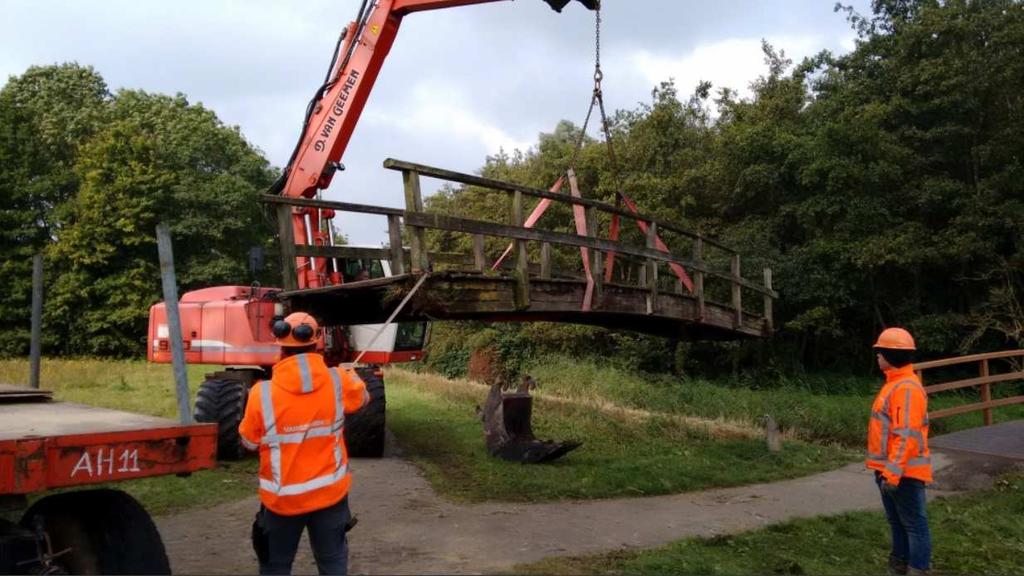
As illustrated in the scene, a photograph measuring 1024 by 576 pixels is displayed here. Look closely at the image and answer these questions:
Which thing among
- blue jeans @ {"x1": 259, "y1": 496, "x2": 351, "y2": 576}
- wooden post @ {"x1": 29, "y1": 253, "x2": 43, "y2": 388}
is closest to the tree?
wooden post @ {"x1": 29, "y1": 253, "x2": 43, "y2": 388}

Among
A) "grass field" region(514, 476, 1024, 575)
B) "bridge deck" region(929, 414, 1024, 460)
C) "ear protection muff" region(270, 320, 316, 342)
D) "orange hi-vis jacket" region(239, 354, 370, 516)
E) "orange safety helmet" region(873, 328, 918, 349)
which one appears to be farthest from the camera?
"bridge deck" region(929, 414, 1024, 460)

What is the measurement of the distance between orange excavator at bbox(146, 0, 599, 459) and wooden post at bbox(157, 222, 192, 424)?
5201mm

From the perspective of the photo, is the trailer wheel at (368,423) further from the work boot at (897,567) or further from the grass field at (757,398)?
the grass field at (757,398)

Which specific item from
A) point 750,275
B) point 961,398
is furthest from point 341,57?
point 961,398

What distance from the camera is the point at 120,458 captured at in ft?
13.3

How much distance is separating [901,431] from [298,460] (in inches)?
157

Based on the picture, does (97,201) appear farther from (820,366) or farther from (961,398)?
(961,398)

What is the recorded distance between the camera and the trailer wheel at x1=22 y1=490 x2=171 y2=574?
4.20 m

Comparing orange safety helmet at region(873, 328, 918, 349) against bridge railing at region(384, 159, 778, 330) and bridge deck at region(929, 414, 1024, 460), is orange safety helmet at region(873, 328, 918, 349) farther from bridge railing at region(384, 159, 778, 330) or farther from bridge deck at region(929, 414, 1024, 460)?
bridge deck at region(929, 414, 1024, 460)

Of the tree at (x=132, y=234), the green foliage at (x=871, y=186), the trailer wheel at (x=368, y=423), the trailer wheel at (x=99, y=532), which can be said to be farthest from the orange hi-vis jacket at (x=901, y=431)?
the tree at (x=132, y=234)

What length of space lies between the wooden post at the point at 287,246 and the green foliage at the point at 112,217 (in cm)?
3069

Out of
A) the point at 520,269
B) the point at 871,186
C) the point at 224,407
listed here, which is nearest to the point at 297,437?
the point at 520,269

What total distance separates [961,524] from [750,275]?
14.9 meters

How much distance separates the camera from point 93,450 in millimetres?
3961
